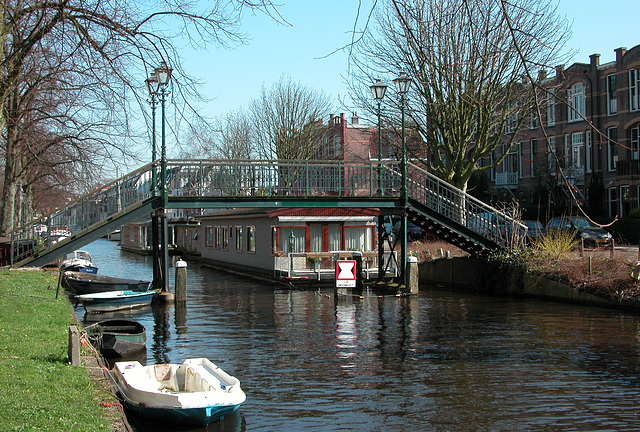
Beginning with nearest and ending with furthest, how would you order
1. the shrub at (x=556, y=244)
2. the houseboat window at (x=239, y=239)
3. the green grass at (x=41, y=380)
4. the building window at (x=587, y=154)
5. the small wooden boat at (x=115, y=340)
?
the green grass at (x=41, y=380)
the small wooden boat at (x=115, y=340)
the shrub at (x=556, y=244)
the houseboat window at (x=239, y=239)
the building window at (x=587, y=154)

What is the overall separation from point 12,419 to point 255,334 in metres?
10.0

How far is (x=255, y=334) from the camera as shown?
16.7 m

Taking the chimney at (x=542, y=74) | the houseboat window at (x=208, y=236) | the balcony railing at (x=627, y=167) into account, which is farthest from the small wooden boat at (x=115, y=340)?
the balcony railing at (x=627, y=167)

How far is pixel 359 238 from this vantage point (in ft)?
105

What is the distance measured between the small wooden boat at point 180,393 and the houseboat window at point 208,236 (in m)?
34.3

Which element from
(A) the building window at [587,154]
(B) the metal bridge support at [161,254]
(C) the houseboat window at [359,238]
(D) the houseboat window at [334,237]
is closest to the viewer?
(B) the metal bridge support at [161,254]

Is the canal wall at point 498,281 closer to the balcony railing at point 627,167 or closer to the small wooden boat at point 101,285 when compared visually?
the small wooden boat at point 101,285

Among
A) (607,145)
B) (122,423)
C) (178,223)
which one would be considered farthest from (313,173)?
(178,223)

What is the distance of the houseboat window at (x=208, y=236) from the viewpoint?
146ft

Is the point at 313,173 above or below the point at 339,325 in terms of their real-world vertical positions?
above

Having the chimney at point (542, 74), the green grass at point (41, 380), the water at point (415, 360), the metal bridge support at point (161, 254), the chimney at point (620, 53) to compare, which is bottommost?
the water at point (415, 360)

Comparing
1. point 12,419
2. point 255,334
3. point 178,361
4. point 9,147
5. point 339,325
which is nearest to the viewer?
point 12,419

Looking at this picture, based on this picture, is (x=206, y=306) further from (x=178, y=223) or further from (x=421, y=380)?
(x=178, y=223)

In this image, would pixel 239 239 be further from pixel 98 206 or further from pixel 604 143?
pixel 604 143
